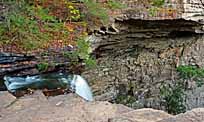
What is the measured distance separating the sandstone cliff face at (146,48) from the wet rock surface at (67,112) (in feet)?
9.70

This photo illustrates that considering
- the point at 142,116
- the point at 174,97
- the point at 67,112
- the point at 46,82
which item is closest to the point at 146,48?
the point at 174,97

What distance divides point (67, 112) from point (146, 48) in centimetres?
557

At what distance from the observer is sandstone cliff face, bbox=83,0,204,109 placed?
888 cm

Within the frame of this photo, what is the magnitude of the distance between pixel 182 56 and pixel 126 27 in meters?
2.43

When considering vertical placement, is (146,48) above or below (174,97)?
above

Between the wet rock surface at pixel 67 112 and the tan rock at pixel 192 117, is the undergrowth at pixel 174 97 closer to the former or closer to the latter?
the wet rock surface at pixel 67 112

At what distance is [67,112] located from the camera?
5.01 meters

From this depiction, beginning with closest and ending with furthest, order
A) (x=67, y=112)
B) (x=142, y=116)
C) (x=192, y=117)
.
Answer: (x=192, y=117)
(x=142, y=116)
(x=67, y=112)

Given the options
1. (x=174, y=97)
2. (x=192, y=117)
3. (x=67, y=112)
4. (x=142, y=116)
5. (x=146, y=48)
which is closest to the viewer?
(x=192, y=117)

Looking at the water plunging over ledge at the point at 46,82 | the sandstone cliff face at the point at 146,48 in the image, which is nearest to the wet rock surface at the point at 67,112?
the water plunging over ledge at the point at 46,82

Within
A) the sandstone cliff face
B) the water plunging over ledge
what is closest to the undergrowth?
the sandstone cliff face

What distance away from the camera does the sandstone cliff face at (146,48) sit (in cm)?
888

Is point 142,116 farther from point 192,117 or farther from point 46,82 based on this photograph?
point 46,82

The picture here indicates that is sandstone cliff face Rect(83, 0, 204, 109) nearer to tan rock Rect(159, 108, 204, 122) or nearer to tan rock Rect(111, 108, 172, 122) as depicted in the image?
tan rock Rect(111, 108, 172, 122)
